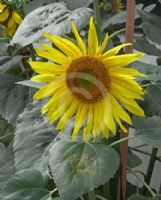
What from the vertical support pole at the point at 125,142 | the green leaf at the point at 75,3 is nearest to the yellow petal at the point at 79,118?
the vertical support pole at the point at 125,142

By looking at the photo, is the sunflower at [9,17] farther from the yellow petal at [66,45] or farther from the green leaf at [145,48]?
the yellow petal at [66,45]

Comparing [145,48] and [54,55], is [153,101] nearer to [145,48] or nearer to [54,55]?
[145,48]

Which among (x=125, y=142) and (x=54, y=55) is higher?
(x=54, y=55)

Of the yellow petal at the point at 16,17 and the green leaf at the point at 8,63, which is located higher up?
the yellow petal at the point at 16,17

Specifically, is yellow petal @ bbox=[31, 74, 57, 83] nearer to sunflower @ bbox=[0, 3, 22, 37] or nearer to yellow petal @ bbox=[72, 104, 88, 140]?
yellow petal @ bbox=[72, 104, 88, 140]

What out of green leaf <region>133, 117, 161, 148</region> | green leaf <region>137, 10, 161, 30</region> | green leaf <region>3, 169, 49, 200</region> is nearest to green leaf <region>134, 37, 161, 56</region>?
green leaf <region>137, 10, 161, 30</region>

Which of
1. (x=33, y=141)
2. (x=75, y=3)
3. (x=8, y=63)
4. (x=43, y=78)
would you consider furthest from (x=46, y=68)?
(x=8, y=63)
